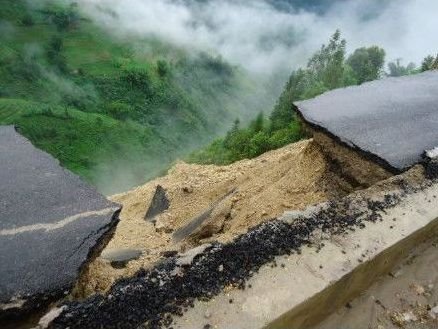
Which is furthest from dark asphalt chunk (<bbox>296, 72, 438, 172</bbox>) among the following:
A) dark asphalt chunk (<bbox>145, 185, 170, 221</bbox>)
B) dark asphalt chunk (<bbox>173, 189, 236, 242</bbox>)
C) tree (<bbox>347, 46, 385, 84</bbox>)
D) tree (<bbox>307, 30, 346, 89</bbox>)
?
tree (<bbox>347, 46, 385, 84</bbox>)

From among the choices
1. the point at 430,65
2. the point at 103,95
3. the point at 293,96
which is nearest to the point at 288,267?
the point at 430,65

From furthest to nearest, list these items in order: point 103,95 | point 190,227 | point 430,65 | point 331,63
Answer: point 103,95, point 331,63, point 430,65, point 190,227

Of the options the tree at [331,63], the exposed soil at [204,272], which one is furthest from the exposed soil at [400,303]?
the tree at [331,63]

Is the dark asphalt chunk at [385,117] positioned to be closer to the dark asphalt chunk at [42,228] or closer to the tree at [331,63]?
the dark asphalt chunk at [42,228]

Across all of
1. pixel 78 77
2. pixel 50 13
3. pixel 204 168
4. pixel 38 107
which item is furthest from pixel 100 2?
pixel 204 168

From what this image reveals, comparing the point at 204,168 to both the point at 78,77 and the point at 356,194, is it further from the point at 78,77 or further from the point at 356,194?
the point at 78,77

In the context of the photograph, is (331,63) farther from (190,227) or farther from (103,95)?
(103,95)

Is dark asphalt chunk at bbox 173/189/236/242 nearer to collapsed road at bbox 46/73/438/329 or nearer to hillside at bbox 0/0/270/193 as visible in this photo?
collapsed road at bbox 46/73/438/329
